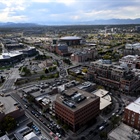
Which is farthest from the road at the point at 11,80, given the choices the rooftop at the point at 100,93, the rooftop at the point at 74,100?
the rooftop at the point at 100,93

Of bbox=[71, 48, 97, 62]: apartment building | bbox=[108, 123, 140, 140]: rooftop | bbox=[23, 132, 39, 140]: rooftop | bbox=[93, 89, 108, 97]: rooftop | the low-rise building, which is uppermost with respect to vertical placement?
bbox=[71, 48, 97, 62]: apartment building

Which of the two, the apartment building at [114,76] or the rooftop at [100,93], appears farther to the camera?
the apartment building at [114,76]

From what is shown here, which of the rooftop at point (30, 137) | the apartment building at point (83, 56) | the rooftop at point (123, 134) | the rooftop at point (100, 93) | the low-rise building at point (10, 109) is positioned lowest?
the rooftop at point (123, 134)

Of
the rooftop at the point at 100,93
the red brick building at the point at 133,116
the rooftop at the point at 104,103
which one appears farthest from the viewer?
the rooftop at the point at 100,93

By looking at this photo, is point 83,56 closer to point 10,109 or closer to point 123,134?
point 10,109

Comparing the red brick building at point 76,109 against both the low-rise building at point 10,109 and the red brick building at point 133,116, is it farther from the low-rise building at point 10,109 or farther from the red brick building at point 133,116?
the low-rise building at point 10,109

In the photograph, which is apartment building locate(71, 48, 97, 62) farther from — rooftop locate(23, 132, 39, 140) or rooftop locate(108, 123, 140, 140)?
rooftop locate(23, 132, 39, 140)

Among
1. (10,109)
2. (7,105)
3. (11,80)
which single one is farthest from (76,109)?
(11,80)

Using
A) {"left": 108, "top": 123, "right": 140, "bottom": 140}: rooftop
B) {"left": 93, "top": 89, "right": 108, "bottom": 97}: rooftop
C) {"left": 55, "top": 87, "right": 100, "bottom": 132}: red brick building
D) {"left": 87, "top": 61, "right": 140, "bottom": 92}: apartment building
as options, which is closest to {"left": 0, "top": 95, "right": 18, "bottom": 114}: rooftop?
{"left": 55, "top": 87, "right": 100, "bottom": 132}: red brick building
